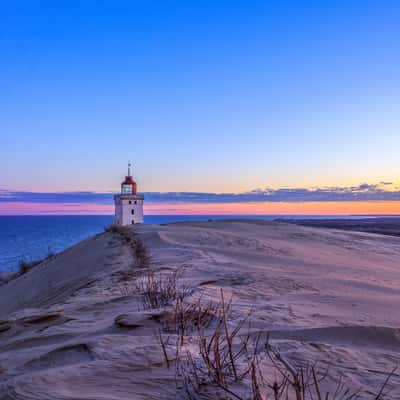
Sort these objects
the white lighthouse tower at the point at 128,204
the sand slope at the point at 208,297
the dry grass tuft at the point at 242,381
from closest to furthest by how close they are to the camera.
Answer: the dry grass tuft at the point at 242,381 → the sand slope at the point at 208,297 → the white lighthouse tower at the point at 128,204

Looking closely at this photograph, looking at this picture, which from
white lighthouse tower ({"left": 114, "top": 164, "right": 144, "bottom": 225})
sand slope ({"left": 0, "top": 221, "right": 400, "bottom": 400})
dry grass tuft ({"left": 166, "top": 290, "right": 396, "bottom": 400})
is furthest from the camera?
white lighthouse tower ({"left": 114, "top": 164, "right": 144, "bottom": 225})

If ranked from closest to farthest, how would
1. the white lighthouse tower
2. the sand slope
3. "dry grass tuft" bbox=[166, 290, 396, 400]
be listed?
1. "dry grass tuft" bbox=[166, 290, 396, 400]
2. the sand slope
3. the white lighthouse tower

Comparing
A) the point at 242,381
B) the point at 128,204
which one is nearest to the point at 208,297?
the point at 242,381

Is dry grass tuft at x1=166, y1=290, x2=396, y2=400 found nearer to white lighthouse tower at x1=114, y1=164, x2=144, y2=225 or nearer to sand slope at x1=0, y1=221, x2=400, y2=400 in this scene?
sand slope at x1=0, y1=221, x2=400, y2=400

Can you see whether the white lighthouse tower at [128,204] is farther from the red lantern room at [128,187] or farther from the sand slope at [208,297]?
the sand slope at [208,297]

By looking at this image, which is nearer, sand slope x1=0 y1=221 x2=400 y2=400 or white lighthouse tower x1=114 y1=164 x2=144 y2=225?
sand slope x1=0 y1=221 x2=400 y2=400

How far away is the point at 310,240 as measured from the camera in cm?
1247

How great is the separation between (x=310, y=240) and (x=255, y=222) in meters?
4.85

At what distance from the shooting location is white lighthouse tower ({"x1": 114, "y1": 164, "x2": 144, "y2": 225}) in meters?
39.2

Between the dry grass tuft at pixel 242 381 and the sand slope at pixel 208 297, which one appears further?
the sand slope at pixel 208 297

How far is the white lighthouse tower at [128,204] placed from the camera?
128 feet

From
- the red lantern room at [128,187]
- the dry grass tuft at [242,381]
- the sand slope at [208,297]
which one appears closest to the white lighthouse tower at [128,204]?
the red lantern room at [128,187]

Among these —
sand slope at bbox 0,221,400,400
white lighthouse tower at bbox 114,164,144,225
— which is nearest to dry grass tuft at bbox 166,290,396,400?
sand slope at bbox 0,221,400,400

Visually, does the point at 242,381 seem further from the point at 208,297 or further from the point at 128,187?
the point at 128,187
